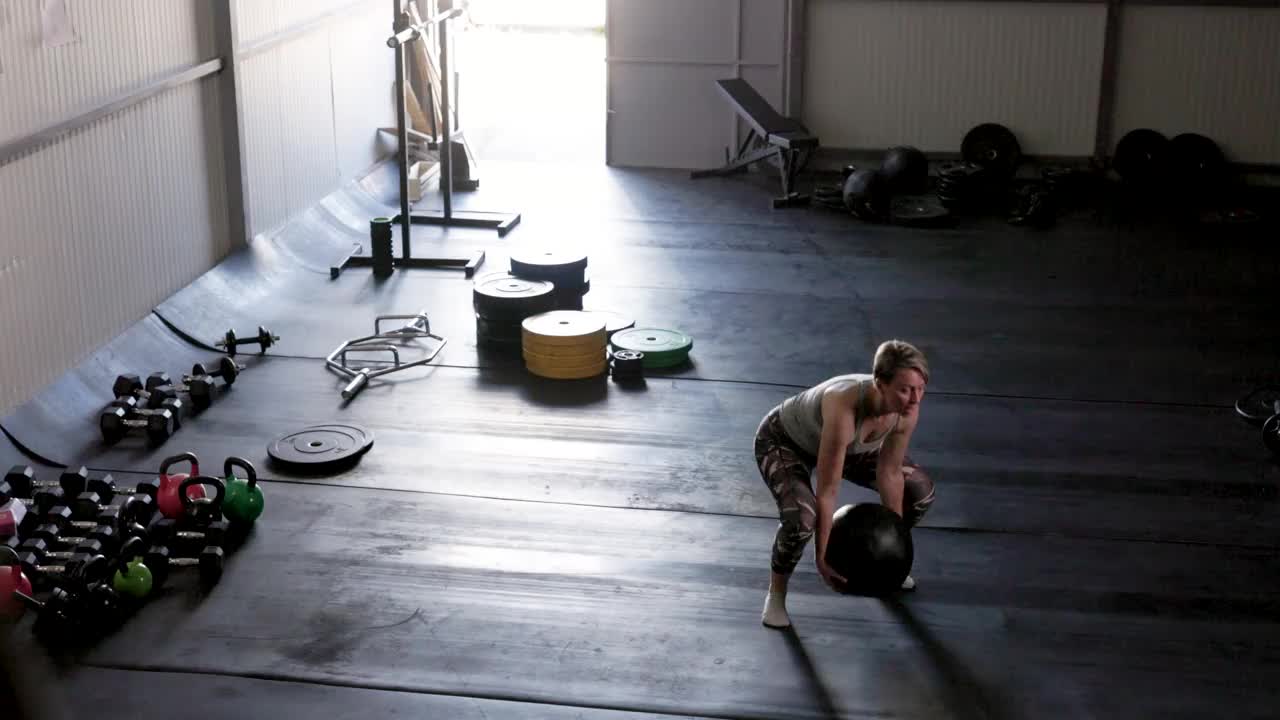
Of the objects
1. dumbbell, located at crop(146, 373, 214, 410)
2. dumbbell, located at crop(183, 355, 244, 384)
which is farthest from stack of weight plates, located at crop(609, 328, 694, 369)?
dumbbell, located at crop(146, 373, 214, 410)

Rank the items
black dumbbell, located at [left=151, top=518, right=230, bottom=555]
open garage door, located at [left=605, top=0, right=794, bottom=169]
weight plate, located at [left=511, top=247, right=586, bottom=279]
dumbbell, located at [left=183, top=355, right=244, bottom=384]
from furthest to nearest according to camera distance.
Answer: open garage door, located at [left=605, top=0, right=794, bottom=169], weight plate, located at [left=511, top=247, right=586, bottom=279], dumbbell, located at [left=183, top=355, right=244, bottom=384], black dumbbell, located at [left=151, top=518, right=230, bottom=555]

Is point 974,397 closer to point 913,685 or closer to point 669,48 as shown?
point 913,685

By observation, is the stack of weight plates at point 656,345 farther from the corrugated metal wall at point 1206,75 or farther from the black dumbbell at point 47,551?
Answer: the corrugated metal wall at point 1206,75

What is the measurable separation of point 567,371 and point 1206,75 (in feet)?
21.3

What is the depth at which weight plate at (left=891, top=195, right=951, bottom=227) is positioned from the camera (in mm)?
9445

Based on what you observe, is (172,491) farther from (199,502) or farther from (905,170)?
(905,170)

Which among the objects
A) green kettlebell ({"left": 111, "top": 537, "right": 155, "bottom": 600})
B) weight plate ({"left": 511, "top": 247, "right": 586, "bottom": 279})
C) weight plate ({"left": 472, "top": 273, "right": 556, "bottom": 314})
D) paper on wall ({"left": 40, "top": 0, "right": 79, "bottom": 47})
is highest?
paper on wall ({"left": 40, "top": 0, "right": 79, "bottom": 47})

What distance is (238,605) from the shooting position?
448 cm

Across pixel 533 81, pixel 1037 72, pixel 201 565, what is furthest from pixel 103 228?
pixel 533 81

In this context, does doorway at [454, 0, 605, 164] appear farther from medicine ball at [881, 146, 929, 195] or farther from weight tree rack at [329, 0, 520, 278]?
medicine ball at [881, 146, 929, 195]

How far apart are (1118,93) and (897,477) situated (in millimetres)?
7345

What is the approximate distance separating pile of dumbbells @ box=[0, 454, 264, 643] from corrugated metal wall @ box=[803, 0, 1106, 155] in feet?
22.8

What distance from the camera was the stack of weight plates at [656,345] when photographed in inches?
264

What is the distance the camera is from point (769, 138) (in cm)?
987
